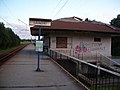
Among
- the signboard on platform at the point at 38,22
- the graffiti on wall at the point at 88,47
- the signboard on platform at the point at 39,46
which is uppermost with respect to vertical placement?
the signboard on platform at the point at 38,22

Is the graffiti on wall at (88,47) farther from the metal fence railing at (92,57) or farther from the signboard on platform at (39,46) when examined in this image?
the signboard on platform at (39,46)

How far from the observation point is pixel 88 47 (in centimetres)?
2972

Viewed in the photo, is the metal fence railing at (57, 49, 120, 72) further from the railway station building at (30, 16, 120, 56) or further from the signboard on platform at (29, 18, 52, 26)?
the signboard on platform at (29, 18, 52, 26)

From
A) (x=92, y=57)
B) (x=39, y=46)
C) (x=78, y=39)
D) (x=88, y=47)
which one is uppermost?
(x=78, y=39)

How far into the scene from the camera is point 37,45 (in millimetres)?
13875

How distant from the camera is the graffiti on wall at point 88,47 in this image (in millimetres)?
29250

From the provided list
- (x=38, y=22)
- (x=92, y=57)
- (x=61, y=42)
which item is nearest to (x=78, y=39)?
(x=61, y=42)

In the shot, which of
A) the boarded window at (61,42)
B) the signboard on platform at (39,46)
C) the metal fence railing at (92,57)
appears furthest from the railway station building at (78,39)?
the signboard on platform at (39,46)

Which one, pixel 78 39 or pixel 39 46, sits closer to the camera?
pixel 39 46

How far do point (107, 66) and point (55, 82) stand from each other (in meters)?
15.7

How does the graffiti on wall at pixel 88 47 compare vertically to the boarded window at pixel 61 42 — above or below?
below

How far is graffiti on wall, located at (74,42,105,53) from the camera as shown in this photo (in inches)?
1152

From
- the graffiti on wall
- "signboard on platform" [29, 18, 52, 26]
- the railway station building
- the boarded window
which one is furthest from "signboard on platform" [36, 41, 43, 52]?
the graffiti on wall

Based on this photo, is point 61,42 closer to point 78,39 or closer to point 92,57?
point 78,39
